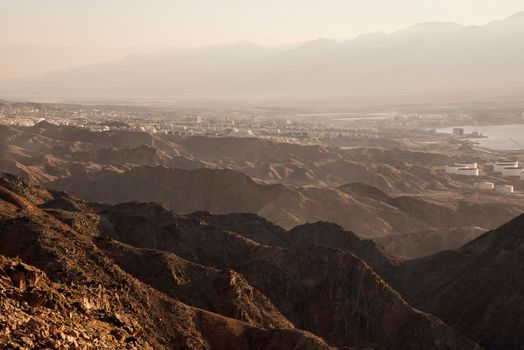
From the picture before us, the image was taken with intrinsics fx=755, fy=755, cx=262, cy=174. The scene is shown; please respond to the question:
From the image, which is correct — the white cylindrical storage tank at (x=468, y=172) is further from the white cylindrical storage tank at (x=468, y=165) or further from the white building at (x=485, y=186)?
the white building at (x=485, y=186)

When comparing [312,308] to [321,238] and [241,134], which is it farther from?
[241,134]

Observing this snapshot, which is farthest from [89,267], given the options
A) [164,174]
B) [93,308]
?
[164,174]

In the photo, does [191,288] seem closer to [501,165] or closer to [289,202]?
[289,202]

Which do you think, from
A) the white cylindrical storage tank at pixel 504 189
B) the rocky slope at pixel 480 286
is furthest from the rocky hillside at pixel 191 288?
the white cylindrical storage tank at pixel 504 189

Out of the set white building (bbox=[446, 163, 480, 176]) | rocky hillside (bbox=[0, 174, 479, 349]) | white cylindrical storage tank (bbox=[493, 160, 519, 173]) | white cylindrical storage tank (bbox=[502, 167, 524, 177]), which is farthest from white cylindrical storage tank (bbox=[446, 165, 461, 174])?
rocky hillside (bbox=[0, 174, 479, 349])

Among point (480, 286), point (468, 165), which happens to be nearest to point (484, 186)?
point (468, 165)

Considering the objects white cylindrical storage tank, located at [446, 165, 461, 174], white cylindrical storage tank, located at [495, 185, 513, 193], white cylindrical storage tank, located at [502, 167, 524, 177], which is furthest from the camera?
white cylindrical storage tank, located at [446, 165, 461, 174]

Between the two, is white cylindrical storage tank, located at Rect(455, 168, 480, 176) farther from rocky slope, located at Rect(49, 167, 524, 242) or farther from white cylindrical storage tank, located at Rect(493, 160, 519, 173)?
rocky slope, located at Rect(49, 167, 524, 242)

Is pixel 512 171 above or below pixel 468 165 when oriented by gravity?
below

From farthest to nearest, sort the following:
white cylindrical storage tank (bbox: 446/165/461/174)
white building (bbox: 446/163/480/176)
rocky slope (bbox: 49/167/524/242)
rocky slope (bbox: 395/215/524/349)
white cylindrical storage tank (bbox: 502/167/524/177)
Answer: white cylindrical storage tank (bbox: 446/165/461/174) → white cylindrical storage tank (bbox: 502/167/524/177) → white building (bbox: 446/163/480/176) → rocky slope (bbox: 49/167/524/242) → rocky slope (bbox: 395/215/524/349)

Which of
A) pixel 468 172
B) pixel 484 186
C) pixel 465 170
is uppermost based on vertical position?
pixel 465 170
